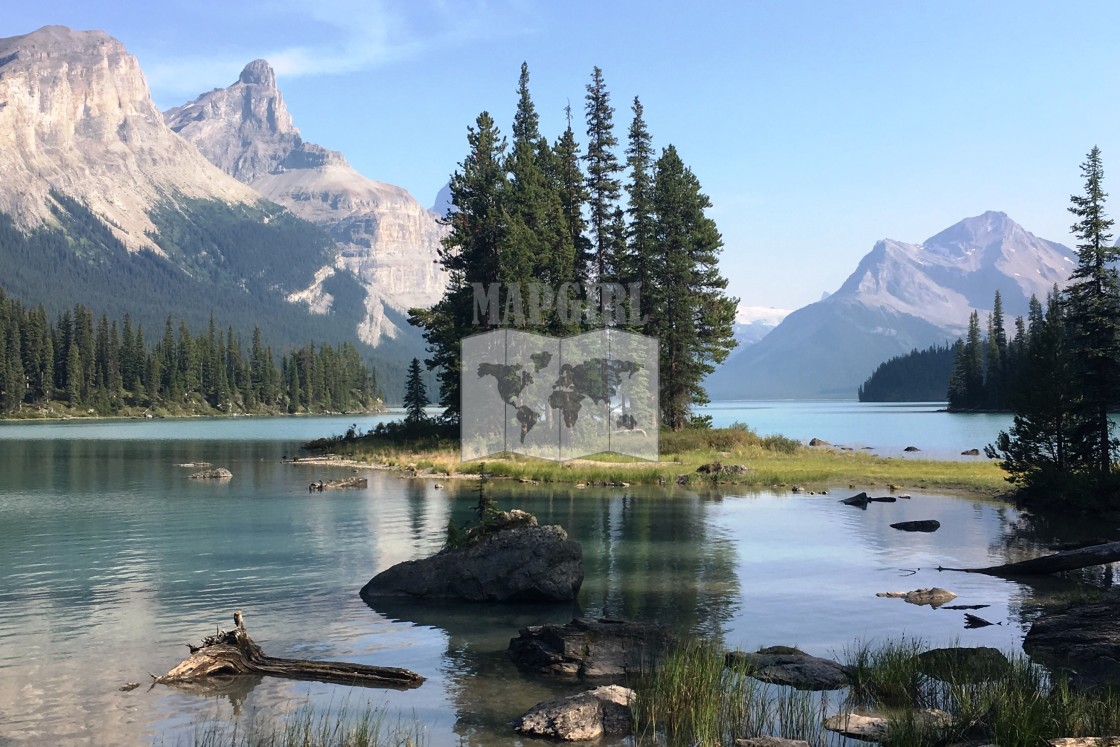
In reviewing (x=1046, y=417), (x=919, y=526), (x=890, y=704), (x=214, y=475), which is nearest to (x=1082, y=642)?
(x=890, y=704)

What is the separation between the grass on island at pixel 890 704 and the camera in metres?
12.8

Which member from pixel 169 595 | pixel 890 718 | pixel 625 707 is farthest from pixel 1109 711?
pixel 169 595

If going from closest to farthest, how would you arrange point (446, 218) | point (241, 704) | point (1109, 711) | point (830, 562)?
point (1109, 711)
point (241, 704)
point (830, 562)
point (446, 218)

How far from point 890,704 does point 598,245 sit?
7094 centimetres

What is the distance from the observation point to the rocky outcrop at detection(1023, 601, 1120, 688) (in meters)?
16.7

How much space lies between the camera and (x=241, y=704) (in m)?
15.9

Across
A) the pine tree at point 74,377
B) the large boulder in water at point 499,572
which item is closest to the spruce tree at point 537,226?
the large boulder in water at point 499,572

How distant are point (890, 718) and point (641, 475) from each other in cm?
4447

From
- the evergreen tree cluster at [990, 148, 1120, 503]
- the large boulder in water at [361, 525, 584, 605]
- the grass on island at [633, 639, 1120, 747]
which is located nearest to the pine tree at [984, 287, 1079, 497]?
the evergreen tree cluster at [990, 148, 1120, 503]

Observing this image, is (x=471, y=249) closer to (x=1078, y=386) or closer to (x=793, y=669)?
(x=1078, y=386)

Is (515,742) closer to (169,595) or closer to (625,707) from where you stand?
(625,707)

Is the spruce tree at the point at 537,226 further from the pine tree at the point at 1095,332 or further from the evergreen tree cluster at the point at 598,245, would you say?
the pine tree at the point at 1095,332

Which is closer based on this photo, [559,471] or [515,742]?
[515,742]

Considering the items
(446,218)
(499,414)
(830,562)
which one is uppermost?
(446,218)
